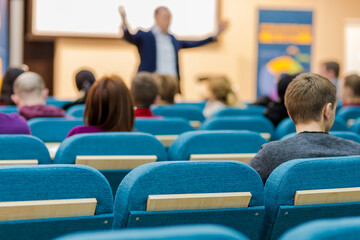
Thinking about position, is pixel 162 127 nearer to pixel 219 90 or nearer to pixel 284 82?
pixel 284 82

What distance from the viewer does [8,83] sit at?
4621mm

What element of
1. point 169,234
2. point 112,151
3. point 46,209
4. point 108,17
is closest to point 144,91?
point 112,151

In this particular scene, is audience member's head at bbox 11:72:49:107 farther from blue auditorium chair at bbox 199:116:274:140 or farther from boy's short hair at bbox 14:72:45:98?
blue auditorium chair at bbox 199:116:274:140

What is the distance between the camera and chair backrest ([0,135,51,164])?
195 cm

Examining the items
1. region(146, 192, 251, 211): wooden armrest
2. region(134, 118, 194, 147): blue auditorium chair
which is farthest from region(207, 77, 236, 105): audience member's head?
region(146, 192, 251, 211): wooden armrest

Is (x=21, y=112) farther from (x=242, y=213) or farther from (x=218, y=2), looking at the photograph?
(x=218, y=2)

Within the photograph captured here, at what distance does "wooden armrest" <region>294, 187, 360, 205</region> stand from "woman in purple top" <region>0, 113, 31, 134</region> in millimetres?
1619

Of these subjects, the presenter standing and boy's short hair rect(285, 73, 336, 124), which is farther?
the presenter standing

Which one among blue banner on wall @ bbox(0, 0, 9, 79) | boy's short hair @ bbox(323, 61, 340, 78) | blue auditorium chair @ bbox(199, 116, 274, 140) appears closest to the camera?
blue auditorium chair @ bbox(199, 116, 274, 140)

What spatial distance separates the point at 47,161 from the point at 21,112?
164 centimetres

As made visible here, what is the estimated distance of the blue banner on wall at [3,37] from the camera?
794 cm

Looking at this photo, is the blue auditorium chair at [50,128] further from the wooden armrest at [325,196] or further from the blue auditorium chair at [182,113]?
the wooden armrest at [325,196]

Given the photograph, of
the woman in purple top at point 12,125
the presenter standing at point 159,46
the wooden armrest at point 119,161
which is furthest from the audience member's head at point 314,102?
the presenter standing at point 159,46

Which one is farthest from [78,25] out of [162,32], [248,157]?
[248,157]
